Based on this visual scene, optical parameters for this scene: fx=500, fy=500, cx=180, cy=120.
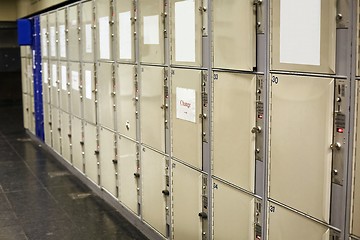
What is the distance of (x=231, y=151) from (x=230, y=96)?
0.38m

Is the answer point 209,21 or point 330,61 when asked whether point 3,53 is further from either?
point 330,61

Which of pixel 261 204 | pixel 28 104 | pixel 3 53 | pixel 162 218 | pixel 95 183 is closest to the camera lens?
pixel 261 204

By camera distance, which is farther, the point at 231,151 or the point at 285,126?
the point at 231,151

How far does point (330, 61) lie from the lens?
2.49 meters

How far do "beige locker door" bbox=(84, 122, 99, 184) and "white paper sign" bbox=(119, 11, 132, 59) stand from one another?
1532mm

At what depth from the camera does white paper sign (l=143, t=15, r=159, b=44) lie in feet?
14.4

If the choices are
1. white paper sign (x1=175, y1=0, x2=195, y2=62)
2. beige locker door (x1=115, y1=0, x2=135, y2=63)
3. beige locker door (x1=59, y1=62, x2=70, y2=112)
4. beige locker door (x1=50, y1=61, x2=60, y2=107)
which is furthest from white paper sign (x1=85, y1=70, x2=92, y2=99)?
white paper sign (x1=175, y1=0, x2=195, y2=62)

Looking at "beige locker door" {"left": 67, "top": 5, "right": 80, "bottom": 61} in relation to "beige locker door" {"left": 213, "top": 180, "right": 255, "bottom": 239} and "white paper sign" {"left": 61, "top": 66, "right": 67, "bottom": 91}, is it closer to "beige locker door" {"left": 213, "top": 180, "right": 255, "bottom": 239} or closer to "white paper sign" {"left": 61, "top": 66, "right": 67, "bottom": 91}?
"white paper sign" {"left": 61, "top": 66, "right": 67, "bottom": 91}

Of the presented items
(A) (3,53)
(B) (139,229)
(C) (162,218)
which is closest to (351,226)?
(C) (162,218)

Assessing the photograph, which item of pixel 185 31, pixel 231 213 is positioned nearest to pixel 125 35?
pixel 185 31

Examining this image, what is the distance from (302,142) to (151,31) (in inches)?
86.1

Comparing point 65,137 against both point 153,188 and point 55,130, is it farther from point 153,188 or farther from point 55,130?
point 153,188

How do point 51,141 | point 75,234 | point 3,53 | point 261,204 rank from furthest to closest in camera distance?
point 3,53 < point 51,141 < point 75,234 < point 261,204

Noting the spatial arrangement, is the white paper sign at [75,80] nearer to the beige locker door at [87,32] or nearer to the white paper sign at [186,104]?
the beige locker door at [87,32]
